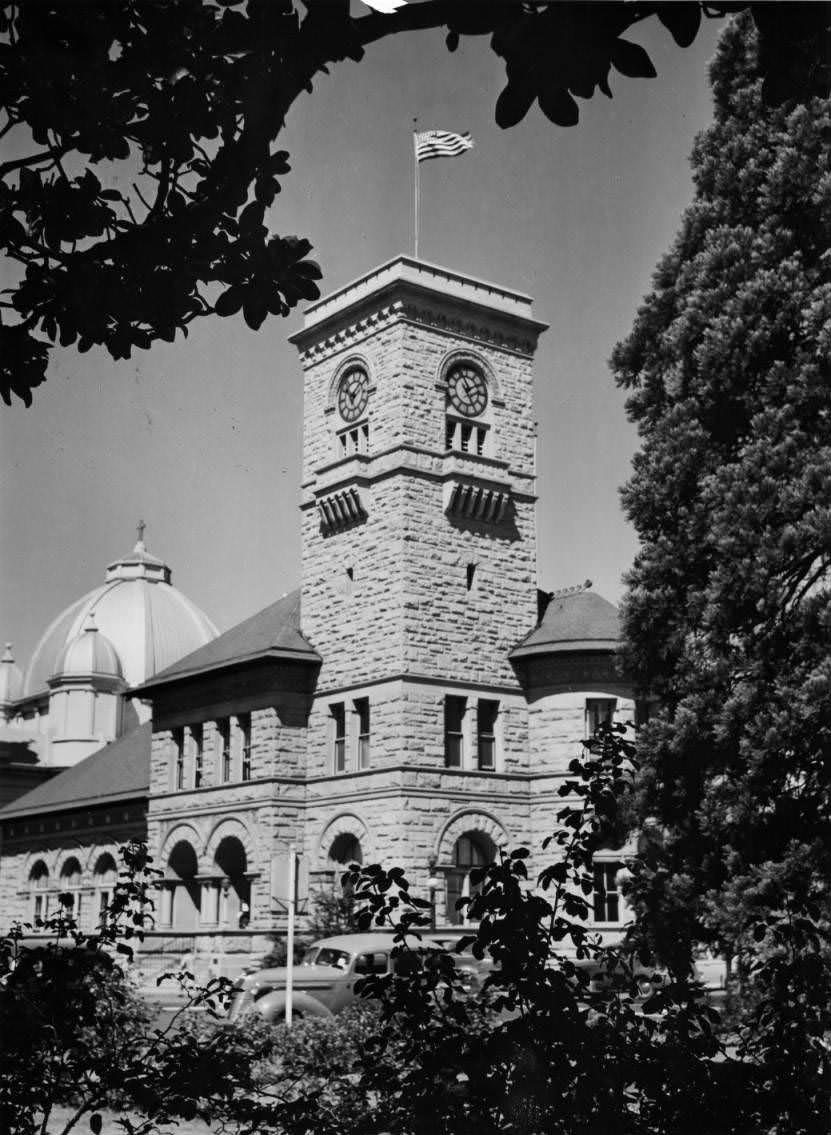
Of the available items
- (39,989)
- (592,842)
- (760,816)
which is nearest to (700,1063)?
(592,842)

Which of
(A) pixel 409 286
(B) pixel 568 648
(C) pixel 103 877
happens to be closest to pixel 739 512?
(B) pixel 568 648

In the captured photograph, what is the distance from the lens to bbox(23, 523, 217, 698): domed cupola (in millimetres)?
14859

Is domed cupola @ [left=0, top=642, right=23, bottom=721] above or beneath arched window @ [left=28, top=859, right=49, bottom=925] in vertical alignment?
above

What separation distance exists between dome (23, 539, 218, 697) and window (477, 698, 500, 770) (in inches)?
278

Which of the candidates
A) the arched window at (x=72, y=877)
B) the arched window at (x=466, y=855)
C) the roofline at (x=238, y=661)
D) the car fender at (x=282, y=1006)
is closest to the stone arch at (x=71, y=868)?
the arched window at (x=72, y=877)

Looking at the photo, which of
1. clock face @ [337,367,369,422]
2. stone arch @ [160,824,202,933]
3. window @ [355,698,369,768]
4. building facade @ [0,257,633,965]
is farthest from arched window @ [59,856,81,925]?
clock face @ [337,367,369,422]

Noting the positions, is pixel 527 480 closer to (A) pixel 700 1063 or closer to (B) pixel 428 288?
(B) pixel 428 288

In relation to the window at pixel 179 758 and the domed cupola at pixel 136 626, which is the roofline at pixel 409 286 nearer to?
the domed cupola at pixel 136 626

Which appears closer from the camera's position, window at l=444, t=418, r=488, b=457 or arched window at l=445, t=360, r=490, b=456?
arched window at l=445, t=360, r=490, b=456

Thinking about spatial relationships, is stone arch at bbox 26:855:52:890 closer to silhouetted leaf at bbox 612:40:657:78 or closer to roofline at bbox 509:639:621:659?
roofline at bbox 509:639:621:659

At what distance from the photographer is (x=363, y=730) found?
31.9 m

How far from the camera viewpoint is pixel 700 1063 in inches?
221

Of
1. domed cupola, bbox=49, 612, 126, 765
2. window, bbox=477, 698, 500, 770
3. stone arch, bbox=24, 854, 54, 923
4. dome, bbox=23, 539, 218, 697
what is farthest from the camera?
stone arch, bbox=24, 854, 54, 923

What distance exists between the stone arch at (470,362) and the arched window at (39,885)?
64.3ft
